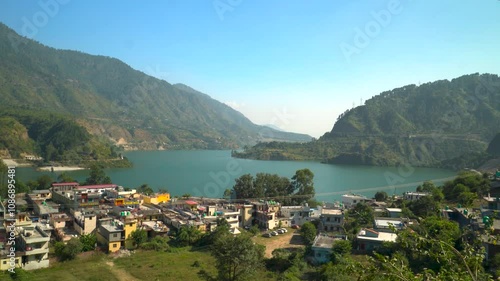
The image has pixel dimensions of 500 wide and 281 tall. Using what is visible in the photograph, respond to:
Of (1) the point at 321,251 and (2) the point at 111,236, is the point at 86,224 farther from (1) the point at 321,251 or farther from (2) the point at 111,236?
(1) the point at 321,251

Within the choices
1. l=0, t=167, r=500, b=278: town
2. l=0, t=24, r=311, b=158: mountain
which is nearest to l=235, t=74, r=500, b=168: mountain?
l=0, t=24, r=311, b=158: mountain

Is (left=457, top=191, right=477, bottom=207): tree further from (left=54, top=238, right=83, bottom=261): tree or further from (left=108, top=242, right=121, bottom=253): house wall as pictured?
(left=54, top=238, right=83, bottom=261): tree

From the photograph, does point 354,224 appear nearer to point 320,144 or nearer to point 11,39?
point 320,144

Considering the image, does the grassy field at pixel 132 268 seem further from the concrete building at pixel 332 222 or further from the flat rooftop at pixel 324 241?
the concrete building at pixel 332 222

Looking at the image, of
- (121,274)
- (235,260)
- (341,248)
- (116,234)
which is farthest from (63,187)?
(341,248)

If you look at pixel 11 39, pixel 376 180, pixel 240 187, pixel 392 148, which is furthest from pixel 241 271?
pixel 11 39

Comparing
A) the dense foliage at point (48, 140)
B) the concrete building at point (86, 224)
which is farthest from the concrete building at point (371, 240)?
the dense foliage at point (48, 140)
